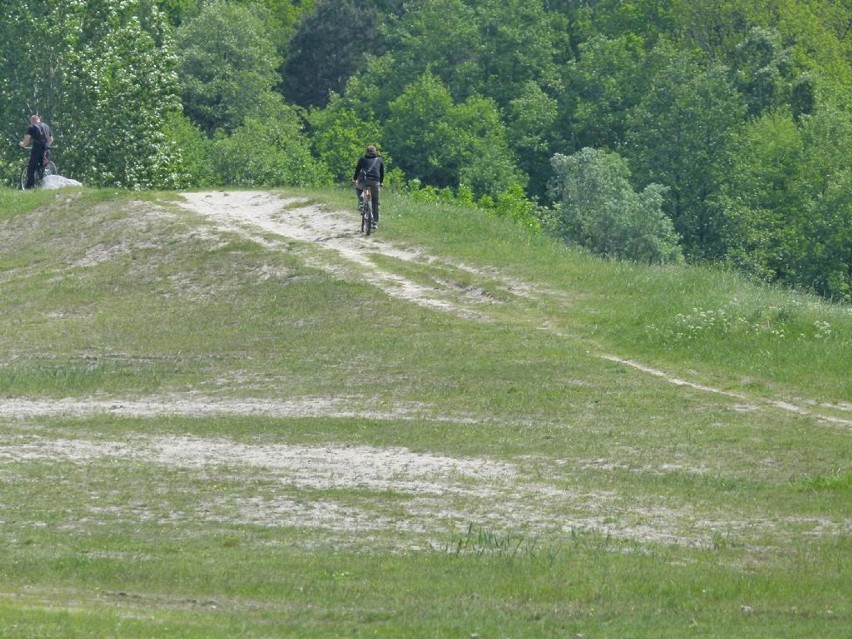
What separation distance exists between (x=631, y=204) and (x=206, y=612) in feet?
155

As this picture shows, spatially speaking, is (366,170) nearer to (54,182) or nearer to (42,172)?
(54,182)

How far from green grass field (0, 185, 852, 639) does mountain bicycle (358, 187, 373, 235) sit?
30 centimetres

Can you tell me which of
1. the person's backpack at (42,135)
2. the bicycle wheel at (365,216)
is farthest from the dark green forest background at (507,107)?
the bicycle wheel at (365,216)

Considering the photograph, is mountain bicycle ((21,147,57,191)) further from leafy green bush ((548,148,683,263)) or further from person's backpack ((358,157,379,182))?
leafy green bush ((548,148,683,263))

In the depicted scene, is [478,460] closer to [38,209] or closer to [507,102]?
[38,209]

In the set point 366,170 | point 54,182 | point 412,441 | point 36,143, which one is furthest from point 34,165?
point 412,441

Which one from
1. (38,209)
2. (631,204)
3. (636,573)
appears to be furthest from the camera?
(631,204)

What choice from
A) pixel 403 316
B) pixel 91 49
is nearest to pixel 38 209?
pixel 91 49

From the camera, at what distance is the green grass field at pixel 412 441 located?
12.0 metres

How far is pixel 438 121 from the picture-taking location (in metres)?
80.1

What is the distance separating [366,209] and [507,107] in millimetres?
53855

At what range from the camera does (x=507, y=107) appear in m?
84.9

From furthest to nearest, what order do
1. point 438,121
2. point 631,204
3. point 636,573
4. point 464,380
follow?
point 438,121, point 631,204, point 464,380, point 636,573

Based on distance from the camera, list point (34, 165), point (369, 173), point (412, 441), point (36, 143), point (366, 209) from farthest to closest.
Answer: point (34, 165)
point (36, 143)
point (366, 209)
point (369, 173)
point (412, 441)
